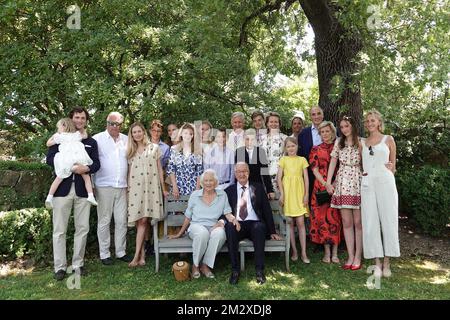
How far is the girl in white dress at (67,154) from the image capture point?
487cm

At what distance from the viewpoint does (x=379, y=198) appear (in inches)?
198

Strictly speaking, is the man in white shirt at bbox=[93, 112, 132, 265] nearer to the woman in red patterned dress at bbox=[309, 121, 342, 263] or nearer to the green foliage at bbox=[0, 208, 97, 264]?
the green foliage at bbox=[0, 208, 97, 264]

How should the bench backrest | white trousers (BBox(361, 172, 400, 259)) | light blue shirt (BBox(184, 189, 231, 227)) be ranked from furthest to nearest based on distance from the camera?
the bench backrest, light blue shirt (BBox(184, 189, 231, 227)), white trousers (BBox(361, 172, 400, 259))

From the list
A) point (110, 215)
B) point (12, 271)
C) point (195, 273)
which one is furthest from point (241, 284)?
point (12, 271)

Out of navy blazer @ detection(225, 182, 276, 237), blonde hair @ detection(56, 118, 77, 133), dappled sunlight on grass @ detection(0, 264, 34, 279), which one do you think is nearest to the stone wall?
dappled sunlight on grass @ detection(0, 264, 34, 279)

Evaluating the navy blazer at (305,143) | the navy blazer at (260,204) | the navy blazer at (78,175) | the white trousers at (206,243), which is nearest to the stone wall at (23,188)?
the navy blazer at (78,175)

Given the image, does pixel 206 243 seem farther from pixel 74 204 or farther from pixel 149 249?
pixel 74 204

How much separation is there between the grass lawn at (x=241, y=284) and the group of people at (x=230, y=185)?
0.62ft

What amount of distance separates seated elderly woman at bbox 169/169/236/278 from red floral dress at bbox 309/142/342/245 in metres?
1.31

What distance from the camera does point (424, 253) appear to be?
609cm

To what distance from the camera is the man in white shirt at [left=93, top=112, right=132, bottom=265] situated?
17.8 feet

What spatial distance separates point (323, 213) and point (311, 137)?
115 cm

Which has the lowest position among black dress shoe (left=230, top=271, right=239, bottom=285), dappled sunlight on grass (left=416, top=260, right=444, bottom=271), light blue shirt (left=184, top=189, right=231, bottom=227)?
dappled sunlight on grass (left=416, top=260, right=444, bottom=271)

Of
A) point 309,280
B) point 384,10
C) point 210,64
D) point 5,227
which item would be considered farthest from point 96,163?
point 384,10
